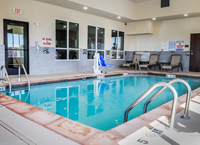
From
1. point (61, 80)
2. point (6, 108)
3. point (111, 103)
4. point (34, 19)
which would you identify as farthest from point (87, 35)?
point (6, 108)

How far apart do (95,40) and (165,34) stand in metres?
4.18

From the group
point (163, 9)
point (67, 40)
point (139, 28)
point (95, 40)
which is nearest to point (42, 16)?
point (67, 40)

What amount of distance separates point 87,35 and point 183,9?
15.8ft

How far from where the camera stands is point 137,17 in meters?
10.4

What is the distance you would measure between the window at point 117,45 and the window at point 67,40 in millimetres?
2892

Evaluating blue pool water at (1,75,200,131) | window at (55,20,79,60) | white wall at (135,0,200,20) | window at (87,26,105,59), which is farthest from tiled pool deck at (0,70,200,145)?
white wall at (135,0,200,20)

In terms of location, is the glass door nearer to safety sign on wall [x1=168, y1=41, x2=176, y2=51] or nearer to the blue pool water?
the blue pool water

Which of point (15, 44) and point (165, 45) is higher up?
point (165, 45)

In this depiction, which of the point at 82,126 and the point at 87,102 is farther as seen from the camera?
the point at 87,102

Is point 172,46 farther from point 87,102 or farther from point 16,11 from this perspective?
point 16,11

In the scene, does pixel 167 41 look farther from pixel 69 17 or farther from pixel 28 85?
pixel 28 85

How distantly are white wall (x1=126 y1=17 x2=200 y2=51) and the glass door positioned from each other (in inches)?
273

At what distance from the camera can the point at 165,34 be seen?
1072 cm

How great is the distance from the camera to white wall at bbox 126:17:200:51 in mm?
9867
